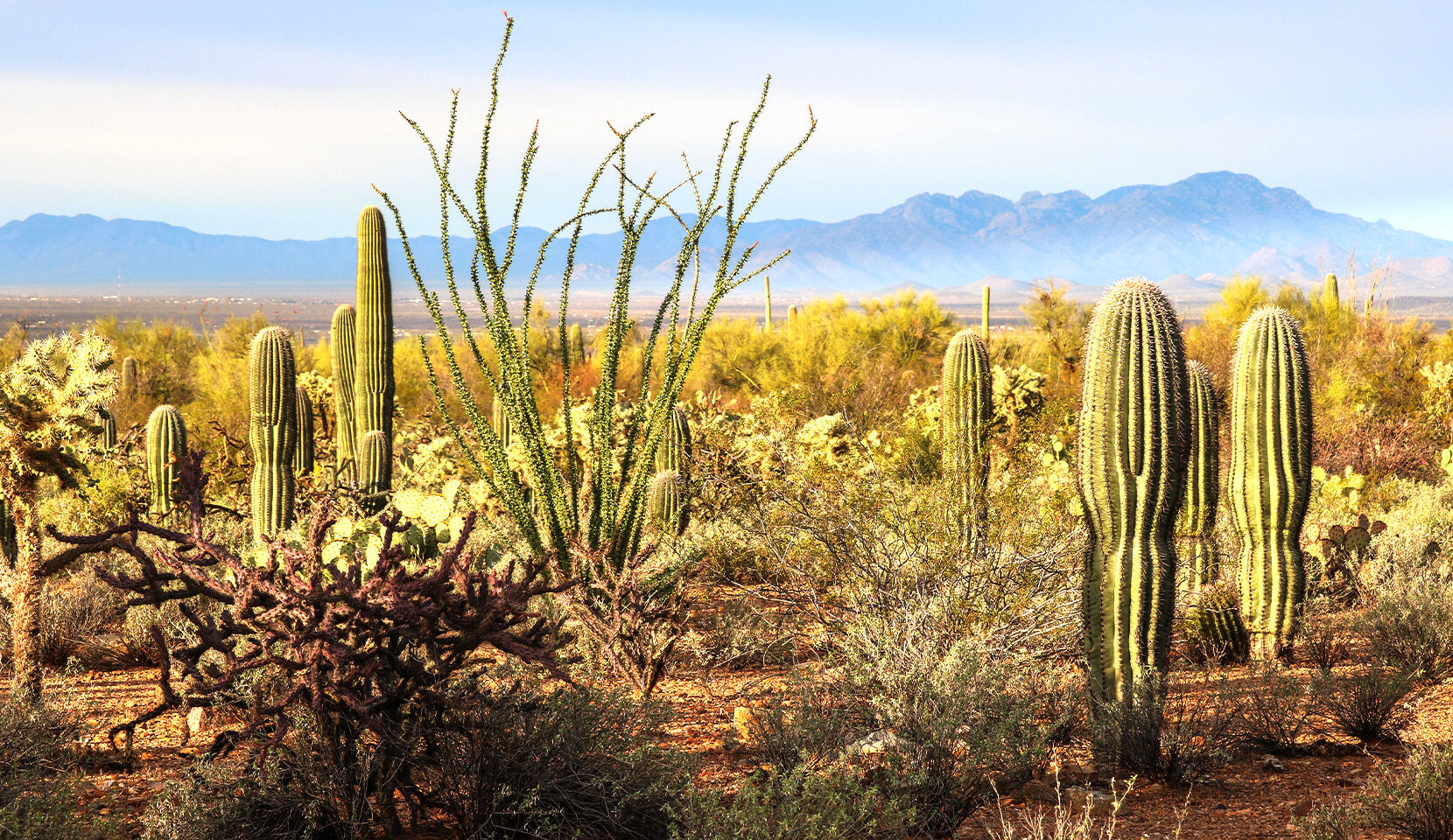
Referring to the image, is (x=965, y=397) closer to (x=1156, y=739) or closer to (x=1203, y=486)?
(x=1203, y=486)

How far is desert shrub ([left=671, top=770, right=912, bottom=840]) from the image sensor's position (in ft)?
10.8

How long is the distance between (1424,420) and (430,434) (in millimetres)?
12188

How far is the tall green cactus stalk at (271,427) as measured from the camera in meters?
9.84

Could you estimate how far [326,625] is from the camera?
340 cm

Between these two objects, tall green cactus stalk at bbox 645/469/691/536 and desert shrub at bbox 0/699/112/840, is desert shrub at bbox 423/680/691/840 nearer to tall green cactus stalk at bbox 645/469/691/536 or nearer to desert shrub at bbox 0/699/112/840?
desert shrub at bbox 0/699/112/840

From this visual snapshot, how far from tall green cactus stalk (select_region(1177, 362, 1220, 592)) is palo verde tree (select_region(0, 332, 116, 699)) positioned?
6088mm

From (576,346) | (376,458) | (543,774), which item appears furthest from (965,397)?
(576,346)

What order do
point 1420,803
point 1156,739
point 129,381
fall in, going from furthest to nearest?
point 129,381 < point 1156,739 < point 1420,803

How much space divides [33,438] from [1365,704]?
19.4 ft

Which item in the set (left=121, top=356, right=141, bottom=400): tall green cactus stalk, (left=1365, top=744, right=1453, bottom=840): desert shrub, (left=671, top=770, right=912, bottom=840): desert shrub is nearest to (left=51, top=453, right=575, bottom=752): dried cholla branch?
(left=671, top=770, right=912, bottom=840): desert shrub

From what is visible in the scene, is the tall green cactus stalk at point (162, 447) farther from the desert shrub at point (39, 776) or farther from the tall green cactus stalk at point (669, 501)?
the desert shrub at point (39, 776)

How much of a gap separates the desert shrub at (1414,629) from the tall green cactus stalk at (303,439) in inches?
330

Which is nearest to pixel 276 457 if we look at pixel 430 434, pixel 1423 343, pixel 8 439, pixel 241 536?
pixel 241 536

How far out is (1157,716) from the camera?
4.43m
